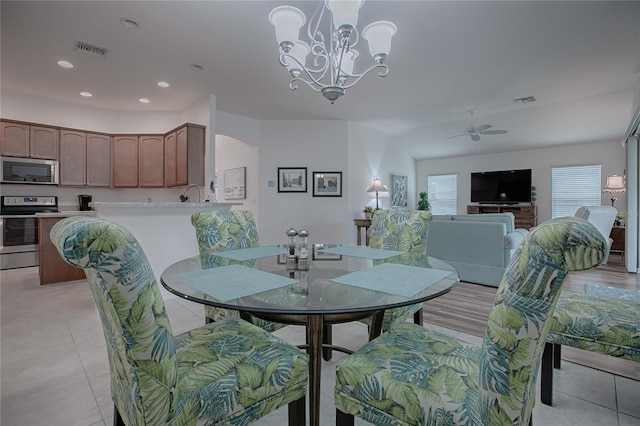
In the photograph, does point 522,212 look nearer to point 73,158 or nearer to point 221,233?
point 221,233

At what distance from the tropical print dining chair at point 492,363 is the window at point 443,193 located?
7.85m

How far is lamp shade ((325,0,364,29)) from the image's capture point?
169cm

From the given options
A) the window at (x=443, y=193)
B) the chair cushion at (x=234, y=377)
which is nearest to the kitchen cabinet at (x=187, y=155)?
the chair cushion at (x=234, y=377)

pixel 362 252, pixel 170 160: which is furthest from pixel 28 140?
pixel 362 252

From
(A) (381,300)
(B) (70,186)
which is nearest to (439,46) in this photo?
(A) (381,300)

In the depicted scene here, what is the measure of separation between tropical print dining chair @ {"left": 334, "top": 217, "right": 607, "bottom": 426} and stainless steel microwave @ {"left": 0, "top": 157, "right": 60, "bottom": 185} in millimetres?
5805

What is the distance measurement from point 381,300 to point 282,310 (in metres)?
0.33

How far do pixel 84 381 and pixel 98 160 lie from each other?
4524 mm

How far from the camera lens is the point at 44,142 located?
4.68 meters

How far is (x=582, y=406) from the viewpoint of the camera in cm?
151

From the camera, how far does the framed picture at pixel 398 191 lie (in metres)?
7.16

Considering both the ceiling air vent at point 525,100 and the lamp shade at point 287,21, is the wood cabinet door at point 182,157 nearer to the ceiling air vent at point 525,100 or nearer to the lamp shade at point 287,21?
the lamp shade at point 287,21

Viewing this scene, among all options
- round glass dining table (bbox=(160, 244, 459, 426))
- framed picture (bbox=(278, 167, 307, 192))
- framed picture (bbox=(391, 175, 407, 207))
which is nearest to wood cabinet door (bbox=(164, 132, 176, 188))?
framed picture (bbox=(278, 167, 307, 192))

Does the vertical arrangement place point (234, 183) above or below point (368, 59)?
below
